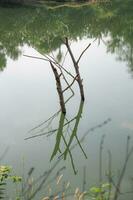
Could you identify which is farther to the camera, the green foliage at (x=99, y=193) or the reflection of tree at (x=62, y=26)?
the reflection of tree at (x=62, y=26)

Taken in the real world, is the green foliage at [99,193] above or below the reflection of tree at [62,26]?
below

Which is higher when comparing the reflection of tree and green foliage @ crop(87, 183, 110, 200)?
the reflection of tree

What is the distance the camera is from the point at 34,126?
10180 millimetres

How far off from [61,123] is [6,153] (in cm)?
204

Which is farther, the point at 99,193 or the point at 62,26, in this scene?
the point at 62,26

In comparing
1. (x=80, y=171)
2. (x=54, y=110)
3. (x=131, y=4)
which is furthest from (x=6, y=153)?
(x=131, y=4)

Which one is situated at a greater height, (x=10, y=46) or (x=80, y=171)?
(x=10, y=46)

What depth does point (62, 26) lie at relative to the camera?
76.3 feet

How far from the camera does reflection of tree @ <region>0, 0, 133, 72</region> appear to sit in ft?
64.2

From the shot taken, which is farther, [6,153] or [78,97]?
[78,97]

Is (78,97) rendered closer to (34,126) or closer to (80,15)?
(34,126)

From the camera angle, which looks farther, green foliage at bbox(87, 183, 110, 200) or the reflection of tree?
the reflection of tree

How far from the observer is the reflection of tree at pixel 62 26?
19.6m

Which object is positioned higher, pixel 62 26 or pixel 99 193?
pixel 62 26
